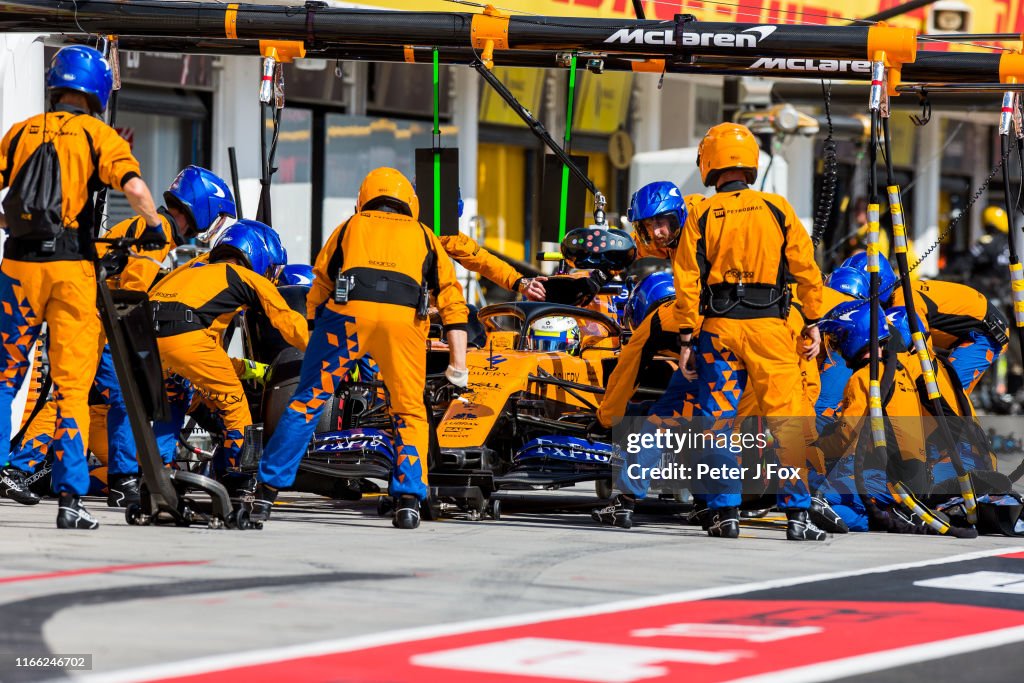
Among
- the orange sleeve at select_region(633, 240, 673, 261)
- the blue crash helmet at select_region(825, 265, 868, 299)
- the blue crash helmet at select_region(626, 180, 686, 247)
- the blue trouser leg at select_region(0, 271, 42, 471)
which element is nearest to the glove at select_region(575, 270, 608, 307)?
the orange sleeve at select_region(633, 240, 673, 261)

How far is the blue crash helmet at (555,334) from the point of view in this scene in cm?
1118

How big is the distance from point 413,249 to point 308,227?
32.2ft

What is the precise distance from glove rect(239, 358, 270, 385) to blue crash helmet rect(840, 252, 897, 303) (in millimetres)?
3695

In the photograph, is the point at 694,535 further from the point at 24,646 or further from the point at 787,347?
the point at 24,646

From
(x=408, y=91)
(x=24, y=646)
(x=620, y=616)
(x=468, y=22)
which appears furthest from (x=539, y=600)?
(x=408, y=91)

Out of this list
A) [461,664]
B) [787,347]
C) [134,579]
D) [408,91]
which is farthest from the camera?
[408,91]

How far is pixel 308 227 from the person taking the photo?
1892cm

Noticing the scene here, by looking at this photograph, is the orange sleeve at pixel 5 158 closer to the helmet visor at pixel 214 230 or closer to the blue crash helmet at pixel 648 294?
the helmet visor at pixel 214 230

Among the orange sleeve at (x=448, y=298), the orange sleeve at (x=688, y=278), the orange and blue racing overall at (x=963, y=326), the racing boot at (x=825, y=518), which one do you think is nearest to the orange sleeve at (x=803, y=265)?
the orange sleeve at (x=688, y=278)

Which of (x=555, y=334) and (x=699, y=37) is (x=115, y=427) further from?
(x=699, y=37)

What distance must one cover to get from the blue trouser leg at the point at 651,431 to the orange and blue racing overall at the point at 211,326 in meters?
1.89

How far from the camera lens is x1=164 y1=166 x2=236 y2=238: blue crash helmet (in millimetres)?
10734

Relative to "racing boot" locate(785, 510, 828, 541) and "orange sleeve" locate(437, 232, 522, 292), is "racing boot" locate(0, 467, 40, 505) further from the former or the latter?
"racing boot" locate(785, 510, 828, 541)

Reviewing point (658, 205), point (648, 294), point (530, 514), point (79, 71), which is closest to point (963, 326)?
point (648, 294)
